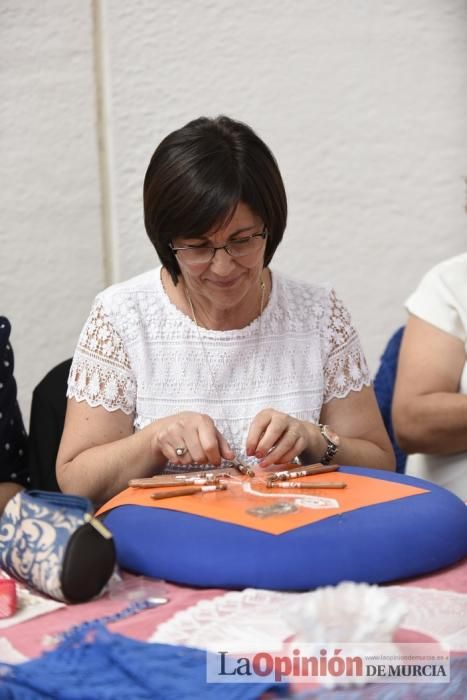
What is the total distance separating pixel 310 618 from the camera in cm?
106

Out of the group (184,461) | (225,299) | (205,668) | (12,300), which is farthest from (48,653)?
(12,300)

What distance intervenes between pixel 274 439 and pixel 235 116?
182 cm

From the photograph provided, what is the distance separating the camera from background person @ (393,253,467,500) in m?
2.33

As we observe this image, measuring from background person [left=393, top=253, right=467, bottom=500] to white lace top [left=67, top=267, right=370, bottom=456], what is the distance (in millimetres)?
319

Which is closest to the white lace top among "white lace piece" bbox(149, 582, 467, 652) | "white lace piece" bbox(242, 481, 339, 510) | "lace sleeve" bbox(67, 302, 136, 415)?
"lace sleeve" bbox(67, 302, 136, 415)

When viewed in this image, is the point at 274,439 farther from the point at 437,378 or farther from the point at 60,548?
the point at 437,378

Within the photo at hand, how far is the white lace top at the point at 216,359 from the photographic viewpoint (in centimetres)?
195

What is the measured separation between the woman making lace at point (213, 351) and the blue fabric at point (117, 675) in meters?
0.53

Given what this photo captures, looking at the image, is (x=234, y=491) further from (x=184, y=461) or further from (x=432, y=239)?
(x=432, y=239)

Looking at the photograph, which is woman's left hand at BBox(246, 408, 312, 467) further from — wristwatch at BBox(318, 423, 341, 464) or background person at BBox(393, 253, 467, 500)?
background person at BBox(393, 253, 467, 500)

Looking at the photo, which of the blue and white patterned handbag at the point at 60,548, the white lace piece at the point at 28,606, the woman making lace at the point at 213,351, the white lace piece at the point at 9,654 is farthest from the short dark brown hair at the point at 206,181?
the white lace piece at the point at 9,654

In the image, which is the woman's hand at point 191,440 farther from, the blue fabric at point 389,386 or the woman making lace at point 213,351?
the blue fabric at point 389,386

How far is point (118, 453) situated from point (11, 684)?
0.72 meters

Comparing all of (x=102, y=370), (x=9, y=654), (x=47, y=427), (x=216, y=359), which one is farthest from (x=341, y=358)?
(x=9, y=654)
